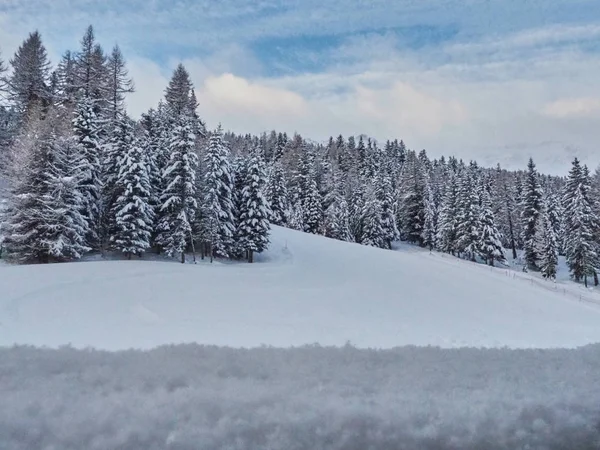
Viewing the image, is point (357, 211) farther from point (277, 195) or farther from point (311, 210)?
point (277, 195)

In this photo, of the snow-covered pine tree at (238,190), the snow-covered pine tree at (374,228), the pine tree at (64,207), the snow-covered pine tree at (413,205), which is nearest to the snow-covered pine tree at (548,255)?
the snow-covered pine tree at (374,228)

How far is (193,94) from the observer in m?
47.2

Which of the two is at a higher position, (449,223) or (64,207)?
(64,207)

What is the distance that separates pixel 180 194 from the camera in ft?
92.6

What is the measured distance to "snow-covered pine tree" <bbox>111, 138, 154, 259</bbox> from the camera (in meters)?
25.7

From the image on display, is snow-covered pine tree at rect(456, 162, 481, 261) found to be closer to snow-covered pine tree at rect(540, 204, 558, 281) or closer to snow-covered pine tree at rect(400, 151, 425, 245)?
snow-covered pine tree at rect(540, 204, 558, 281)

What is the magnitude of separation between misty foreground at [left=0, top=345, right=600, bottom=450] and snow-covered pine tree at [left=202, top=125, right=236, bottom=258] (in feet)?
90.8

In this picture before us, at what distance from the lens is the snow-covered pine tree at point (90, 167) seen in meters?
25.1

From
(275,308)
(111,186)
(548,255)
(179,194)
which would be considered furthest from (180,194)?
(548,255)

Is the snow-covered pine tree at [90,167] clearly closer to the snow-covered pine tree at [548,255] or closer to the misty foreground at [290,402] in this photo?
the misty foreground at [290,402]

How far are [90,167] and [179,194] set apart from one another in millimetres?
5696

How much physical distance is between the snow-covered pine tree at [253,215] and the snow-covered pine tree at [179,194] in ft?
13.8

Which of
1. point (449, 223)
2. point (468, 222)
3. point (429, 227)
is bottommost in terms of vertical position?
point (429, 227)

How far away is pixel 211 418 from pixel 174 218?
92.4ft
